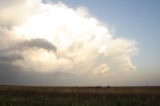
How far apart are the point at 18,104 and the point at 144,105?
12.9 metres

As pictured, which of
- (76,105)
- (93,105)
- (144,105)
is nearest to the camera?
(76,105)

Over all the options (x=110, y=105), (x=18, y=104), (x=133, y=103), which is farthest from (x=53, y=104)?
(x=133, y=103)

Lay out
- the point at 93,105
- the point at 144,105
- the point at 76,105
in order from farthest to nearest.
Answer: the point at 144,105 → the point at 93,105 → the point at 76,105

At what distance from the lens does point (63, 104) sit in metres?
30.3

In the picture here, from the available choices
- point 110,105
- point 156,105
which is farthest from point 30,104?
point 156,105

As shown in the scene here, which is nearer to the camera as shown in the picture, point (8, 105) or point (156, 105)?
point (8, 105)

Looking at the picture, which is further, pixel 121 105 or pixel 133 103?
pixel 133 103

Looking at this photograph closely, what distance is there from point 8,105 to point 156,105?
584 inches

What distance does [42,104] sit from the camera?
30.9 metres

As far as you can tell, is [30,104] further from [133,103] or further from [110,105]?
[133,103]

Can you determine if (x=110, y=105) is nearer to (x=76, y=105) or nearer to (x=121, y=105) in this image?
(x=121, y=105)

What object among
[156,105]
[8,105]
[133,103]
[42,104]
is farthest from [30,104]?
[156,105]

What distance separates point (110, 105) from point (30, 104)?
833 cm

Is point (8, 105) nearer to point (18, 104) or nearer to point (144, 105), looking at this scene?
point (18, 104)
